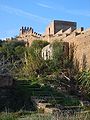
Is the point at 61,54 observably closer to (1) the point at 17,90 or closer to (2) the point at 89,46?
(2) the point at 89,46

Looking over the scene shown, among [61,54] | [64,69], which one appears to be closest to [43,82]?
[64,69]

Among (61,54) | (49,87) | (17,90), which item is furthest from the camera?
(61,54)

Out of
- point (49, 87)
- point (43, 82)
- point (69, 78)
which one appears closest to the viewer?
point (49, 87)

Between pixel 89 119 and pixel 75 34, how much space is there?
21679mm

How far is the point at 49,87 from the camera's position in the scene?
19062 millimetres

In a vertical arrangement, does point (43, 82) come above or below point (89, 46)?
below

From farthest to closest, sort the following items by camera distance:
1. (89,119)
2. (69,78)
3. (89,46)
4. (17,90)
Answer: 1. (89,46)
2. (69,78)
3. (17,90)
4. (89,119)

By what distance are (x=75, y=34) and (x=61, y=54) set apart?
5.91ft

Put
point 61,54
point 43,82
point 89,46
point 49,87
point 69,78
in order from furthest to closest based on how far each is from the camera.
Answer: point 61,54 < point 89,46 < point 69,78 < point 43,82 < point 49,87

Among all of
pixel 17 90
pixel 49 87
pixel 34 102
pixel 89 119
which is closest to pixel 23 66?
pixel 49 87

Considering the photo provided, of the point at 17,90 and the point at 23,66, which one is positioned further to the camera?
the point at 23,66

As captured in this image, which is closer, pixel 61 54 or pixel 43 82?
pixel 43 82

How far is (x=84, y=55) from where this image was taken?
2638cm

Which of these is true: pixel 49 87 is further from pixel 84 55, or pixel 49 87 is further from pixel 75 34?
pixel 75 34
